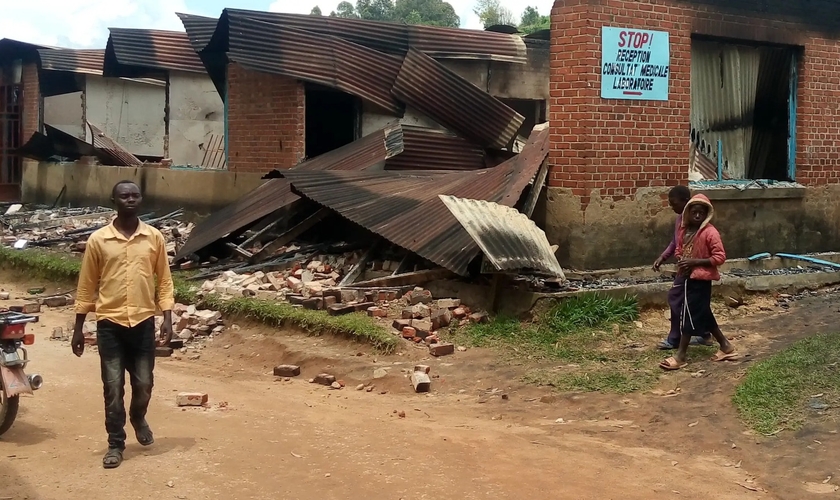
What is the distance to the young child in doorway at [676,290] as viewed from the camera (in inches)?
290

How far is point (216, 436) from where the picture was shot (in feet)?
19.1

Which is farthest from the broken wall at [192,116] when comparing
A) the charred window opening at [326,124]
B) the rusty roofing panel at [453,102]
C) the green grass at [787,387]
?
the green grass at [787,387]

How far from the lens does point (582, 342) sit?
26.5 feet

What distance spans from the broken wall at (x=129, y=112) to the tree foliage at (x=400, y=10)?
33.7 metres

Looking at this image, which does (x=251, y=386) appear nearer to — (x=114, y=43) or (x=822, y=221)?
(x=822, y=221)

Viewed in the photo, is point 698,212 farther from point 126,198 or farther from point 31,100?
point 31,100

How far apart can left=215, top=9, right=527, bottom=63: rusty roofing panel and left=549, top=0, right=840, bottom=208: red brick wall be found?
5.37 m

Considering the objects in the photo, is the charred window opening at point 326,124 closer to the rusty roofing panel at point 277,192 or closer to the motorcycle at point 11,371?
the rusty roofing panel at point 277,192

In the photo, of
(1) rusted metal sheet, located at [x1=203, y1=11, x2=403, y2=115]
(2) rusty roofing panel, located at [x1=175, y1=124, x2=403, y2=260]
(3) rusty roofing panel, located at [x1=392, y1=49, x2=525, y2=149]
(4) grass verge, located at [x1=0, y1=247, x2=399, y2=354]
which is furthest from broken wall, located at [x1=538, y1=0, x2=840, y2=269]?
(1) rusted metal sheet, located at [x1=203, y1=11, x2=403, y2=115]

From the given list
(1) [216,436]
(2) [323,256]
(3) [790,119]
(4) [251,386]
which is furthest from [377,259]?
(3) [790,119]

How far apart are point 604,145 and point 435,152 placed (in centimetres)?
453

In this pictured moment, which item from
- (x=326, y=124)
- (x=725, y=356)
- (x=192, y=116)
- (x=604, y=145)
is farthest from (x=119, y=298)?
(x=192, y=116)

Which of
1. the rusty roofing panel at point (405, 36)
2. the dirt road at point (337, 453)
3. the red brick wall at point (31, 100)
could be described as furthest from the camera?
the red brick wall at point (31, 100)

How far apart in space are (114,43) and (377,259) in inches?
384
